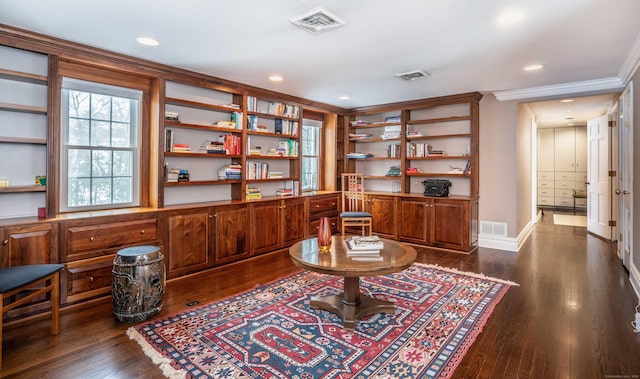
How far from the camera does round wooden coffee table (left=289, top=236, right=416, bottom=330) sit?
242 centimetres

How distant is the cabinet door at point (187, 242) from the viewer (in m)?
3.68

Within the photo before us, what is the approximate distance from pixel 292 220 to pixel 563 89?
4299 mm

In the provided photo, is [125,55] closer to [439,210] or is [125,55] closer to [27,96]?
[27,96]

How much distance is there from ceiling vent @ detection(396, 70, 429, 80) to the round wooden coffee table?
7.01 feet

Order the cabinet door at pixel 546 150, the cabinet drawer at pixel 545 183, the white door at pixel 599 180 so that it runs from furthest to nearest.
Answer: the cabinet drawer at pixel 545 183
the cabinet door at pixel 546 150
the white door at pixel 599 180

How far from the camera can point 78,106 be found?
340 cm

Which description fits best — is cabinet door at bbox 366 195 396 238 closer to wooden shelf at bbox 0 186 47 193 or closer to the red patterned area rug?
the red patterned area rug

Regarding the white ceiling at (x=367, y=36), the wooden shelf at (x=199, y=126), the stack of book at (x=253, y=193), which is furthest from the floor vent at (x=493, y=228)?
the wooden shelf at (x=199, y=126)

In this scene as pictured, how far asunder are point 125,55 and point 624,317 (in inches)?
204

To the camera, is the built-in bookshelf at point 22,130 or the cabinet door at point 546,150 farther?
the cabinet door at point 546,150

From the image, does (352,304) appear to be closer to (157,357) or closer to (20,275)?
(157,357)

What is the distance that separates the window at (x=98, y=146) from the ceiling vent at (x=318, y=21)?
7.41 ft

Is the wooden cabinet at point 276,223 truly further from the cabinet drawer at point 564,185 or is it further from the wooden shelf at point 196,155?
the cabinet drawer at point 564,185

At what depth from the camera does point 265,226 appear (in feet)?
15.6
